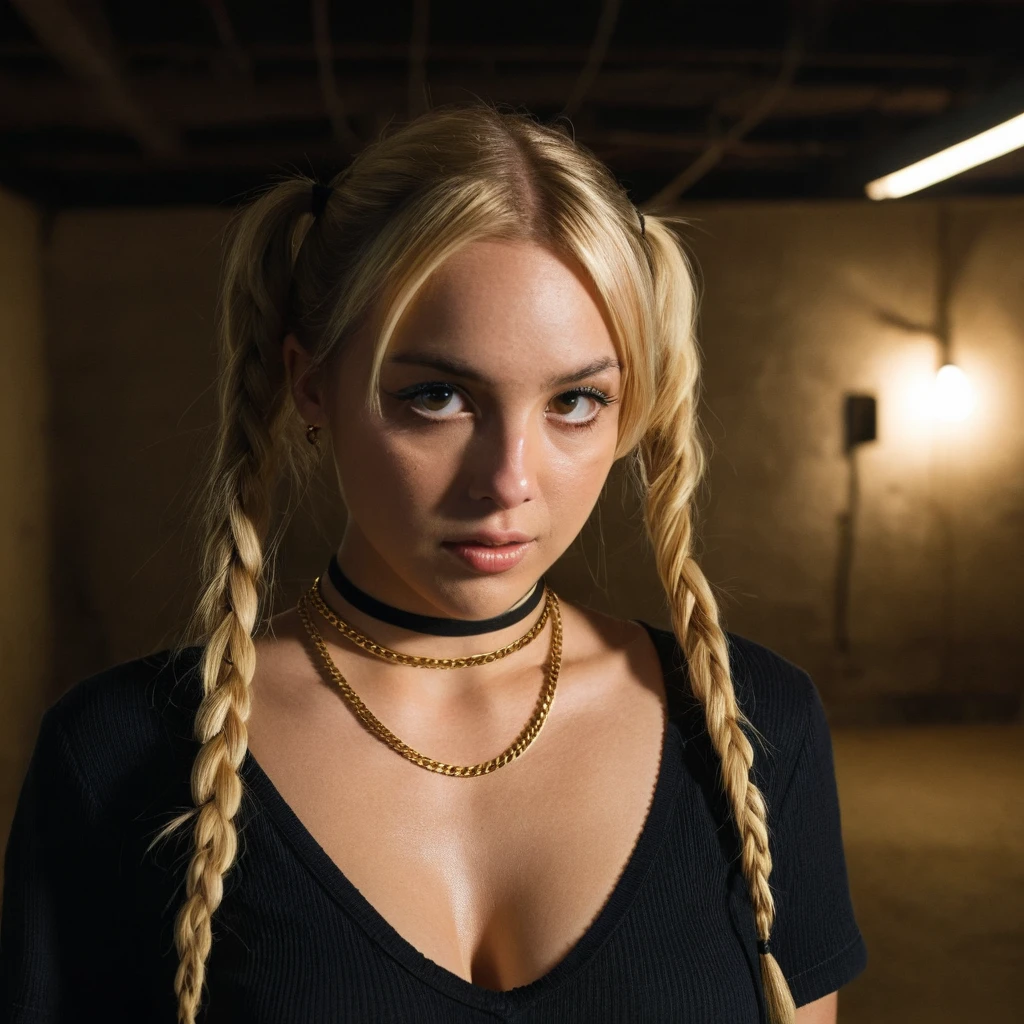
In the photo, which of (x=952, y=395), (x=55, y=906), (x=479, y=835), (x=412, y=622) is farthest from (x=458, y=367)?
(x=952, y=395)

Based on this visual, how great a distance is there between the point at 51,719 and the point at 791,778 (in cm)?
64

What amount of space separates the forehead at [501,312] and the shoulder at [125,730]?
1.18 ft

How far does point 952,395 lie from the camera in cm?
255

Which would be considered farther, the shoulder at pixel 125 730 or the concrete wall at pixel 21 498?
the concrete wall at pixel 21 498

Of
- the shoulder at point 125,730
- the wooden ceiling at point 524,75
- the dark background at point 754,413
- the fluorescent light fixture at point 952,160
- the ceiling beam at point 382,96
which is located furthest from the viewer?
the dark background at point 754,413

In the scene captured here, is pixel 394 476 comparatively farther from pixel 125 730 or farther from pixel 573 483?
pixel 125 730

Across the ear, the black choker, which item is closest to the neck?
the black choker

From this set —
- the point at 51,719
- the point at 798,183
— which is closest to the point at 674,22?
the point at 798,183

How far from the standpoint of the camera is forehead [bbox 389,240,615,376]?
85cm

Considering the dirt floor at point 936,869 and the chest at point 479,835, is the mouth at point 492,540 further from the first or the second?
the dirt floor at point 936,869

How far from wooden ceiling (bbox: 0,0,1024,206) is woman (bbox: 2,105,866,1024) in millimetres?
1236

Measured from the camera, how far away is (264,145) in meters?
2.48

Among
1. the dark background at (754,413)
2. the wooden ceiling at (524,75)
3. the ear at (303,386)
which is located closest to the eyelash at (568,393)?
the ear at (303,386)

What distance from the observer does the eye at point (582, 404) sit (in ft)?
2.98
